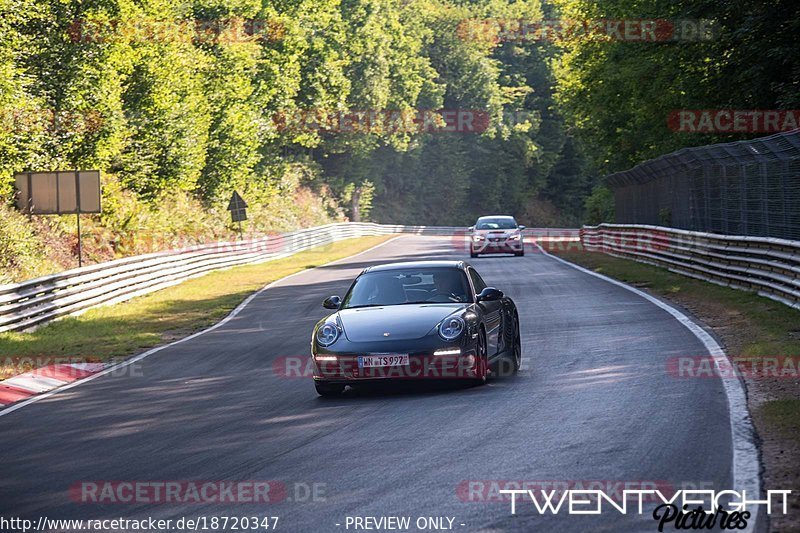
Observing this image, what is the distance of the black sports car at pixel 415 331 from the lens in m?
11.1

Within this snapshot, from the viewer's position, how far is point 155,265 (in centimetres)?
3059

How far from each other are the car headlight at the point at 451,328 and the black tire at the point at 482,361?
12.2 inches

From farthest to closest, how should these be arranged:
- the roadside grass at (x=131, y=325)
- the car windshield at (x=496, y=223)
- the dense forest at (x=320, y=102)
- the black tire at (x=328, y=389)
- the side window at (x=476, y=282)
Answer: the car windshield at (x=496, y=223) < the dense forest at (x=320, y=102) < the roadside grass at (x=131, y=325) < the side window at (x=476, y=282) < the black tire at (x=328, y=389)

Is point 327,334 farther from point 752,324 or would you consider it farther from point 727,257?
point 727,257

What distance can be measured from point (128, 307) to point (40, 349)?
782 cm

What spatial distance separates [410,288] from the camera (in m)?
12.6

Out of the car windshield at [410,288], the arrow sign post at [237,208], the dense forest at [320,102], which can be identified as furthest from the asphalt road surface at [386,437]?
the arrow sign post at [237,208]

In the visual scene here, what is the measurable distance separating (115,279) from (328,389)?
1593 cm

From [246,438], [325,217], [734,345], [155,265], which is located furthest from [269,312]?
[325,217]

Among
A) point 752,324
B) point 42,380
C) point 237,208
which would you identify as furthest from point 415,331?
point 237,208

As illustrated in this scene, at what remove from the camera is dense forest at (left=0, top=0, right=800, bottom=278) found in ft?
102

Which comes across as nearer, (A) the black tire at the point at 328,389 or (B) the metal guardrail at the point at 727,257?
(A) the black tire at the point at 328,389

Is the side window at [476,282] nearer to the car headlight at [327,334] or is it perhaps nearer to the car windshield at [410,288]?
the car windshield at [410,288]

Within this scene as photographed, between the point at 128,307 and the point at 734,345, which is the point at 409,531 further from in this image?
the point at 128,307
